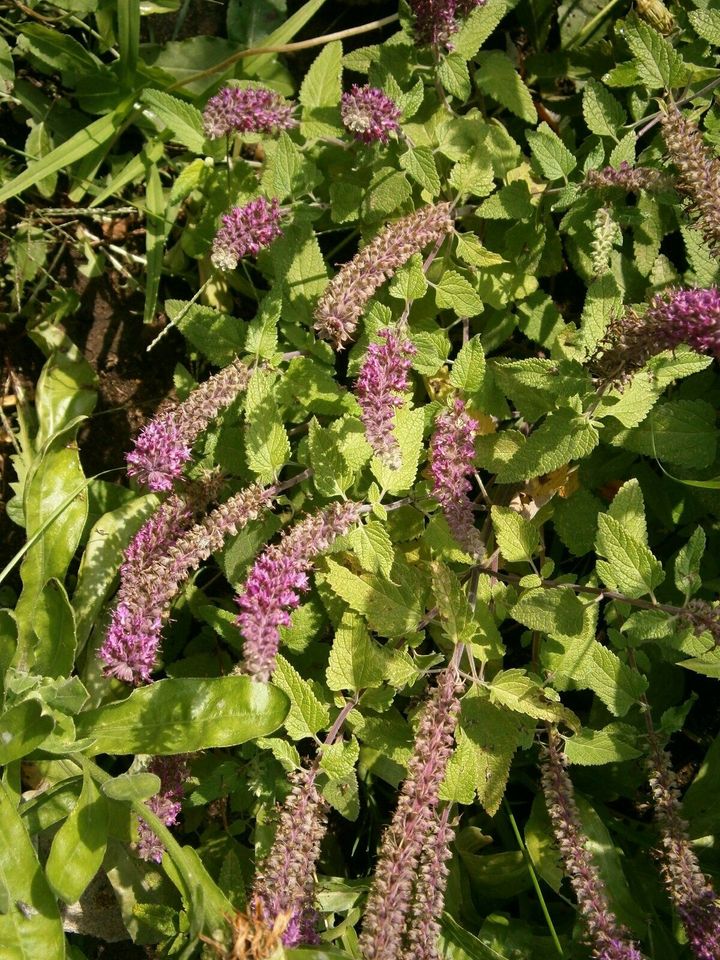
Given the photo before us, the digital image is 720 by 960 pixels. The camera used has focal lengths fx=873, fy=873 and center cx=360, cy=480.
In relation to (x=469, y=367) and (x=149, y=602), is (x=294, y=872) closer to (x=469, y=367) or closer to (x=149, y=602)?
(x=149, y=602)

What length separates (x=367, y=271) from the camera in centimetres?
249

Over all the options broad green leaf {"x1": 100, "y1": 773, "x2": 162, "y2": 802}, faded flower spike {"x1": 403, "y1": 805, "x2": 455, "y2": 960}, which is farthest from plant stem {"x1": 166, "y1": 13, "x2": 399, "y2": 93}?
faded flower spike {"x1": 403, "y1": 805, "x2": 455, "y2": 960}

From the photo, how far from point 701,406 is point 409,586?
118 cm

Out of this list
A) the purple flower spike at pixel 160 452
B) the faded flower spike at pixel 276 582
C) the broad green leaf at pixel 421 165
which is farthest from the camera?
the broad green leaf at pixel 421 165

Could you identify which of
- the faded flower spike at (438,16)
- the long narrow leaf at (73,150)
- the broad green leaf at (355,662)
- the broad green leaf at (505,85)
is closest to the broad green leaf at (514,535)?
the broad green leaf at (355,662)

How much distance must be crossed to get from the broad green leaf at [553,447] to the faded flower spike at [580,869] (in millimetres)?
863

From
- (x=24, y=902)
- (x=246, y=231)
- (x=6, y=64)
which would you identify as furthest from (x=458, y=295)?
(x=24, y=902)

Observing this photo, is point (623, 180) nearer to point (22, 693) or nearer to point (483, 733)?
point (483, 733)

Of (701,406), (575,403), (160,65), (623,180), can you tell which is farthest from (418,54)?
(701,406)

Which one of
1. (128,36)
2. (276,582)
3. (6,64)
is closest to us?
(276,582)

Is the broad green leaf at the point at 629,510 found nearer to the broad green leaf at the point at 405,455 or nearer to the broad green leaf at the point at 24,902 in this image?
the broad green leaf at the point at 405,455

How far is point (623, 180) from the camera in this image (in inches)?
109

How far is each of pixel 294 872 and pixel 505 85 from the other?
2.71 metres

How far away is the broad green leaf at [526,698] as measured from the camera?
2764 mm
